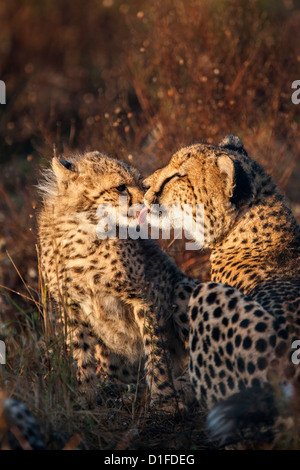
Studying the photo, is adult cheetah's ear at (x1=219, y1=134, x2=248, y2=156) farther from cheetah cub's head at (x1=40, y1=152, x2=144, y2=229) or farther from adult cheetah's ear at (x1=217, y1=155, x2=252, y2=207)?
cheetah cub's head at (x1=40, y1=152, x2=144, y2=229)

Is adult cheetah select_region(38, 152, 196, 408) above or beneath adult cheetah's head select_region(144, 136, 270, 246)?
beneath

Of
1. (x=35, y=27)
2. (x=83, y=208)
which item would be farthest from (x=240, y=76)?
(x=35, y=27)

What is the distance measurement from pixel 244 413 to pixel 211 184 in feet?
5.21

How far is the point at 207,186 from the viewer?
3730mm

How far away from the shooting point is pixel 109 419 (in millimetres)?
3078

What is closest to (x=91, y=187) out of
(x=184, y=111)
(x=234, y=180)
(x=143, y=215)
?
(x=143, y=215)

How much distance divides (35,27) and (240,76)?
237 inches

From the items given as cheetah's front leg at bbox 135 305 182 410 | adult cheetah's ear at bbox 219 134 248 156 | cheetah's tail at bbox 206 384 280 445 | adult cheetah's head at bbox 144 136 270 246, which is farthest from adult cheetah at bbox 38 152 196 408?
cheetah's tail at bbox 206 384 280 445

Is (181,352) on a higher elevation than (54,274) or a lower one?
lower

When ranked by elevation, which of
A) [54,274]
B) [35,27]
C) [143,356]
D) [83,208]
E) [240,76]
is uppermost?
[35,27]

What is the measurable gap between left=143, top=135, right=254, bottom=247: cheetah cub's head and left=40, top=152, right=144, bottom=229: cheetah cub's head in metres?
0.13

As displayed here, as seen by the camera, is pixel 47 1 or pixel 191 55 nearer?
pixel 191 55

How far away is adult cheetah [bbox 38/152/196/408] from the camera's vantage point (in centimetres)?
351

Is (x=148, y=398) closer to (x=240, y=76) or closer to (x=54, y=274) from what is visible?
(x=54, y=274)
